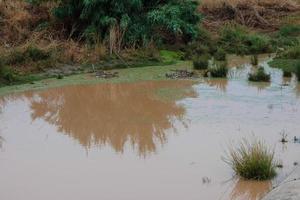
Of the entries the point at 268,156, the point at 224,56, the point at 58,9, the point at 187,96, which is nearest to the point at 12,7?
the point at 58,9

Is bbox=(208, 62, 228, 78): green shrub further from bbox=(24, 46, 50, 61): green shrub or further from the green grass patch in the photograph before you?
bbox=(24, 46, 50, 61): green shrub

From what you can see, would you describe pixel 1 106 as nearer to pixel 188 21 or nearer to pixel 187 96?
pixel 187 96

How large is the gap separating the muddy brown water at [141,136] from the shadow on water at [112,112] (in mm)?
19

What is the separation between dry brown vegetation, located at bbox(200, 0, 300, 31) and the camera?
22609mm

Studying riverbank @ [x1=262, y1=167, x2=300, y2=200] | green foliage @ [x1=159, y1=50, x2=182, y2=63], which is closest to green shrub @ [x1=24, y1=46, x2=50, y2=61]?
green foliage @ [x1=159, y1=50, x2=182, y2=63]

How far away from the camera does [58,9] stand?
701 inches

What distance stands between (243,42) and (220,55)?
2.26 metres

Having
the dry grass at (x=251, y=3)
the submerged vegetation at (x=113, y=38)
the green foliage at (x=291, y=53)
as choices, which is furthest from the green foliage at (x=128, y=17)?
the dry grass at (x=251, y=3)

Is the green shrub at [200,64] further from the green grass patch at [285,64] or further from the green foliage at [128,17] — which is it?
the green grass patch at [285,64]

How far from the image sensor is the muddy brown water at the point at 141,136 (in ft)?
24.5

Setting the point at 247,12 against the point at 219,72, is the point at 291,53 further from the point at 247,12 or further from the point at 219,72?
the point at 247,12

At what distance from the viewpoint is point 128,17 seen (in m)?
17.4

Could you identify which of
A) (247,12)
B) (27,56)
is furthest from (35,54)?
(247,12)

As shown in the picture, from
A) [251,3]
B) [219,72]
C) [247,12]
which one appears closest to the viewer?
[219,72]
